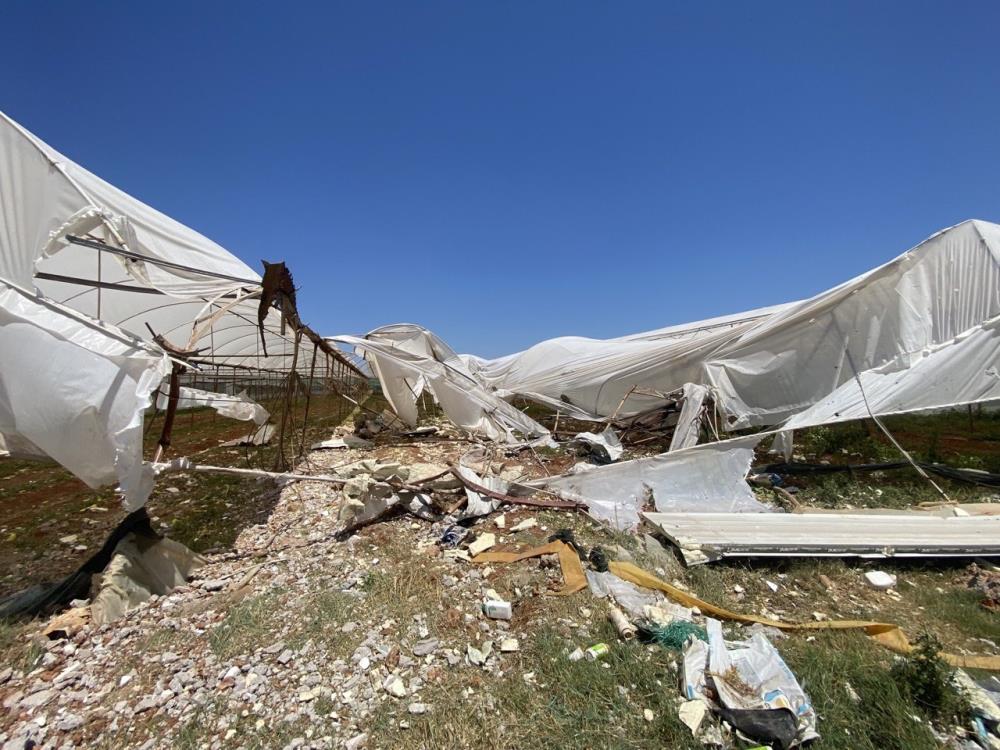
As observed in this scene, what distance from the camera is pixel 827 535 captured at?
4.00 m

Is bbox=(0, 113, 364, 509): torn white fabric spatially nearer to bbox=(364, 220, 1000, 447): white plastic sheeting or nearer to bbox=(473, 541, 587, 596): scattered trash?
bbox=(473, 541, 587, 596): scattered trash

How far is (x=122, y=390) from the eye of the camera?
327 centimetres

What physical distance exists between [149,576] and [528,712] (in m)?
3.13

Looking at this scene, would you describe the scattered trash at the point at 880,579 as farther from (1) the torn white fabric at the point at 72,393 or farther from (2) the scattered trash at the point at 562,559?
(1) the torn white fabric at the point at 72,393

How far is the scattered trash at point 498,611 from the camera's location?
117 inches

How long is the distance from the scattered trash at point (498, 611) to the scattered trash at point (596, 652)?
24.3 inches

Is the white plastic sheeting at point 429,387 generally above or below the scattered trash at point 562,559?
above

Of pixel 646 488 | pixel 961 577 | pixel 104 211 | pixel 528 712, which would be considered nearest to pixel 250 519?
pixel 104 211

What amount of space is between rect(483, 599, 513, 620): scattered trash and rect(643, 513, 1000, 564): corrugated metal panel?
5.45ft

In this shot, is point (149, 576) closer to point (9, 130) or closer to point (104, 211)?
point (104, 211)

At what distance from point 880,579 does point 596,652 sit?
8.96 feet

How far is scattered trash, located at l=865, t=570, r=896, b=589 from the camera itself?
353 cm

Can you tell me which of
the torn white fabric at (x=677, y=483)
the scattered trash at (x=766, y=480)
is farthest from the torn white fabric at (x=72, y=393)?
the scattered trash at (x=766, y=480)

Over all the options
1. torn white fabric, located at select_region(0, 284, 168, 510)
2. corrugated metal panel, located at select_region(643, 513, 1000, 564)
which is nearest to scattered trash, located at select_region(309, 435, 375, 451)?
torn white fabric, located at select_region(0, 284, 168, 510)
